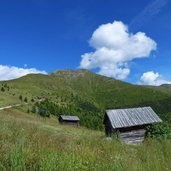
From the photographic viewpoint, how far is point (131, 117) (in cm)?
3553

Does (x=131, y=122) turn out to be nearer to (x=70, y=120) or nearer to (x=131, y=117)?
(x=131, y=117)

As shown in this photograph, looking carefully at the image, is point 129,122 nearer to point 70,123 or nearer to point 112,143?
point 112,143

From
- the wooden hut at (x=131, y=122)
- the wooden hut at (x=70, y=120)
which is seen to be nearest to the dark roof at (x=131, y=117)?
the wooden hut at (x=131, y=122)

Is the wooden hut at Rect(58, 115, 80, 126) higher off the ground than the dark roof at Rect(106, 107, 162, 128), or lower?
lower

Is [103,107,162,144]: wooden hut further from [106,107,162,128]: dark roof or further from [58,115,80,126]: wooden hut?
[58,115,80,126]: wooden hut

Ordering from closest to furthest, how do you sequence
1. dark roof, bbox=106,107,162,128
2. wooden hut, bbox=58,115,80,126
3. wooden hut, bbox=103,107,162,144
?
1. wooden hut, bbox=103,107,162,144
2. dark roof, bbox=106,107,162,128
3. wooden hut, bbox=58,115,80,126

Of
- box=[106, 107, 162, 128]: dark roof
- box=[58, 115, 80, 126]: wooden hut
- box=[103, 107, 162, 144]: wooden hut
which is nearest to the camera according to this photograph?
box=[103, 107, 162, 144]: wooden hut

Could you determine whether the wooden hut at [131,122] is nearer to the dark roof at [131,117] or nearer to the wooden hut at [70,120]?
the dark roof at [131,117]

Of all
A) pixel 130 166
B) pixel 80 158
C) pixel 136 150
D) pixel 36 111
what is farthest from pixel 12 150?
pixel 36 111

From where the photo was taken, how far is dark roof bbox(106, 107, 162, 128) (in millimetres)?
34344

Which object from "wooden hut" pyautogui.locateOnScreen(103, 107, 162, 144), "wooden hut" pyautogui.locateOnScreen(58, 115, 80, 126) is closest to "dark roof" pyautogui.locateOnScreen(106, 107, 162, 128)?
"wooden hut" pyautogui.locateOnScreen(103, 107, 162, 144)

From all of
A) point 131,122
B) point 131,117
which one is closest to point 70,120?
point 131,117

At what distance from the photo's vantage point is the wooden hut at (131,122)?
34.1 meters

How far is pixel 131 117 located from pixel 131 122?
3.56 feet
